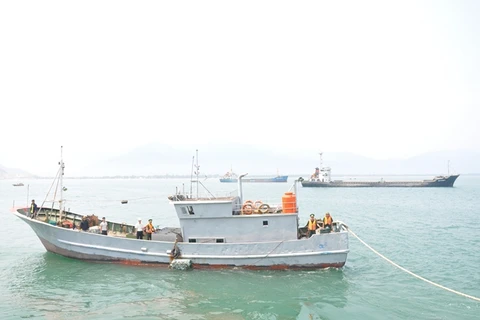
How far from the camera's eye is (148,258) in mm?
16656

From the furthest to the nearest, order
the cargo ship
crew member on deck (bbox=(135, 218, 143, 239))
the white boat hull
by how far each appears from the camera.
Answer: the cargo ship → crew member on deck (bbox=(135, 218, 143, 239)) → the white boat hull

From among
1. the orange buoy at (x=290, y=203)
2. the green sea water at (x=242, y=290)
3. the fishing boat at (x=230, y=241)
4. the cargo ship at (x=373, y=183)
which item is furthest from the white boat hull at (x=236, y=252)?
the cargo ship at (x=373, y=183)

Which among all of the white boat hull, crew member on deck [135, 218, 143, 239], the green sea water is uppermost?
crew member on deck [135, 218, 143, 239]

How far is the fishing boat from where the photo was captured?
15.6m

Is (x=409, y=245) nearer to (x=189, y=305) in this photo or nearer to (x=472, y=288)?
(x=472, y=288)

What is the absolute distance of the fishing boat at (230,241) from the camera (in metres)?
15.6

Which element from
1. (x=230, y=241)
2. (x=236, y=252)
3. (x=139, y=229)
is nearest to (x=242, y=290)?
(x=236, y=252)

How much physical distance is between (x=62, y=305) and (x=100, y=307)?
5.03 feet

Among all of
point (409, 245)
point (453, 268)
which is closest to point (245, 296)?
point (453, 268)

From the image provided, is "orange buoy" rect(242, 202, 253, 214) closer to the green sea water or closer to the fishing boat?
the fishing boat

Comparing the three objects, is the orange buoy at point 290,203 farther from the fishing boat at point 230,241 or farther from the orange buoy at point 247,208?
the orange buoy at point 247,208

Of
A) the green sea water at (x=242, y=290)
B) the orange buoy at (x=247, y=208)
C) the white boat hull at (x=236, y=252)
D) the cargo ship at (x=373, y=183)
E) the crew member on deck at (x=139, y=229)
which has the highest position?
the cargo ship at (x=373, y=183)

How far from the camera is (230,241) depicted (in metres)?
16.3

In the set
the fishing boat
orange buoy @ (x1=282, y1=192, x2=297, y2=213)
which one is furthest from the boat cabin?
orange buoy @ (x1=282, y1=192, x2=297, y2=213)
